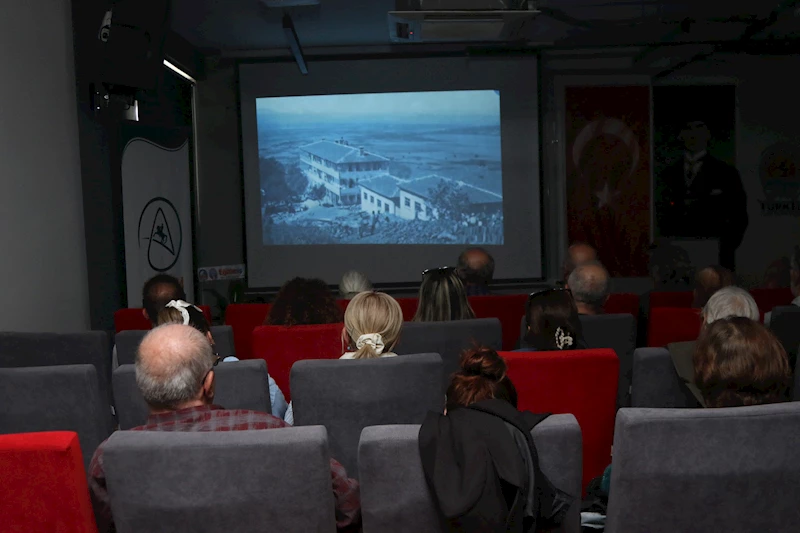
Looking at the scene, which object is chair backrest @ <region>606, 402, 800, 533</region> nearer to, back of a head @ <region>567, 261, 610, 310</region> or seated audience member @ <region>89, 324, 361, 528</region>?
seated audience member @ <region>89, 324, 361, 528</region>

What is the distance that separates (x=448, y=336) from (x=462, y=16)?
320 centimetres

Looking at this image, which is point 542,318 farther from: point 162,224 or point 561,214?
point 561,214

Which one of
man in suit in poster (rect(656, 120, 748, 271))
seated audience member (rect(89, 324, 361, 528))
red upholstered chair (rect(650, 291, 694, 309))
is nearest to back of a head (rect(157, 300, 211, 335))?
seated audience member (rect(89, 324, 361, 528))

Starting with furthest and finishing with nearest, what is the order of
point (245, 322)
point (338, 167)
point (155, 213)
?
point (338, 167) → point (155, 213) → point (245, 322)

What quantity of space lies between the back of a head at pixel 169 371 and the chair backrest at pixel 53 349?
1.67 meters

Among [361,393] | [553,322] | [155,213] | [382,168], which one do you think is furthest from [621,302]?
[382,168]

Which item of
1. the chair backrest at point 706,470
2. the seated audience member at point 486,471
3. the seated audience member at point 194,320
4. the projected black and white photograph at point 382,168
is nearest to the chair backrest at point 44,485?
the seated audience member at point 486,471

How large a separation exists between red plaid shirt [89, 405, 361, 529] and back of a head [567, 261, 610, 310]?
2454 mm

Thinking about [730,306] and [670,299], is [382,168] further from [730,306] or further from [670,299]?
[730,306]

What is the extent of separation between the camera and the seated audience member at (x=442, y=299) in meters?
4.38

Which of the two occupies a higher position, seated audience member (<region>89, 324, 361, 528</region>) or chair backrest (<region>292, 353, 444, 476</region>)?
seated audience member (<region>89, 324, 361, 528</region>)

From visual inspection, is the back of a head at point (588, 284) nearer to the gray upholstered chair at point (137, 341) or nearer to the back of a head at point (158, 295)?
the gray upholstered chair at point (137, 341)

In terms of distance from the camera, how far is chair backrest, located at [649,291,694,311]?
5.16m

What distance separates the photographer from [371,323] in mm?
3193
